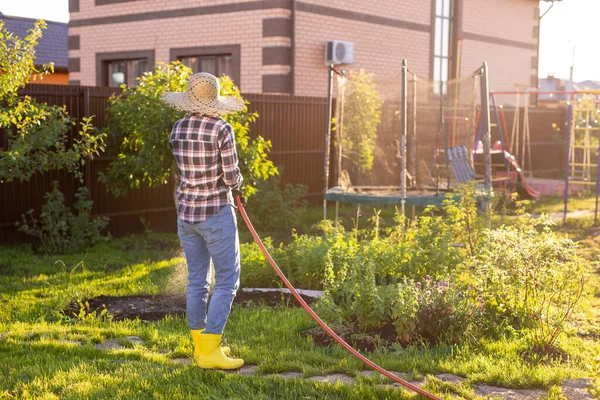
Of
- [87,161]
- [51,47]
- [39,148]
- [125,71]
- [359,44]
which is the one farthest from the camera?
[51,47]

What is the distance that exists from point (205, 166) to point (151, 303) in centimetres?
250

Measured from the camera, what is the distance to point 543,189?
18.3 meters

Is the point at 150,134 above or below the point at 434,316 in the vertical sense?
above

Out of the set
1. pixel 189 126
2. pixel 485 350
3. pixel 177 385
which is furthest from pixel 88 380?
pixel 485 350

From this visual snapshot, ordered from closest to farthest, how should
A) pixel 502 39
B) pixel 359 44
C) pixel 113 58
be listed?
pixel 359 44 → pixel 113 58 → pixel 502 39

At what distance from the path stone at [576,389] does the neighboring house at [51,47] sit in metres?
23.3

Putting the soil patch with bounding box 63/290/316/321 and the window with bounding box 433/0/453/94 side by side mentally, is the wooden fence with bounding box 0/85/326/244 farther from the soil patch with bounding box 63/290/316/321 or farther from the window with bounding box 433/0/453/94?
the window with bounding box 433/0/453/94

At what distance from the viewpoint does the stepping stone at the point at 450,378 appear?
5.09 meters

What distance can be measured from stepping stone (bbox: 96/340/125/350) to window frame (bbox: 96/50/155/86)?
13393mm

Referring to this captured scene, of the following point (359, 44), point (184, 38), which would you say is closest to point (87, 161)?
point (184, 38)

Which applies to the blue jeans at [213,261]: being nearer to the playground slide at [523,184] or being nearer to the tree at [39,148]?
the tree at [39,148]

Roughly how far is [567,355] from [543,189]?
1312cm

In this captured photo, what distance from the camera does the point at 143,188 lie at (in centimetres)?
1207

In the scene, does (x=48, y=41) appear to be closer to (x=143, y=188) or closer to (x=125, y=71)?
(x=125, y=71)
